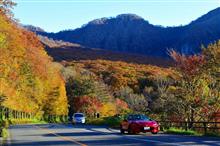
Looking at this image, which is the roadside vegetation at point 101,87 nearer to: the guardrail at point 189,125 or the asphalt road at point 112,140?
the guardrail at point 189,125

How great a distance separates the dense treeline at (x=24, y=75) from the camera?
5359cm

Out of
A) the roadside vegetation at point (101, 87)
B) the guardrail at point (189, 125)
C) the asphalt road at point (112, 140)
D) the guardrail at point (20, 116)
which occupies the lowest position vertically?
the asphalt road at point (112, 140)

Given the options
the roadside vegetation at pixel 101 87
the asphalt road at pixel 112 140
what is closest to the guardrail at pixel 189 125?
the roadside vegetation at pixel 101 87

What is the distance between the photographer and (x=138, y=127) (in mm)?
35719

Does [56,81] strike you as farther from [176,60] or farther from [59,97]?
[176,60]

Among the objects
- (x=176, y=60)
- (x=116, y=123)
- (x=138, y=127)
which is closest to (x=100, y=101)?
(x=116, y=123)

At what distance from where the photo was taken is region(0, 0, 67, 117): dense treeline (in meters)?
53.6

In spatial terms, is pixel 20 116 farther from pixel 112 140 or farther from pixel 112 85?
pixel 112 140

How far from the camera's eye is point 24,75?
74188 mm

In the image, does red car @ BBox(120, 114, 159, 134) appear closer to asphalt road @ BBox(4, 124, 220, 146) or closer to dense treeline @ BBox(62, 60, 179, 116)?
asphalt road @ BBox(4, 124, 220, 146)

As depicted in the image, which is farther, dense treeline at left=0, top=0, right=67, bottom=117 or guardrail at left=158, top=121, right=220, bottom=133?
dense treeline at left=0, top=0, right=67, bottom=117

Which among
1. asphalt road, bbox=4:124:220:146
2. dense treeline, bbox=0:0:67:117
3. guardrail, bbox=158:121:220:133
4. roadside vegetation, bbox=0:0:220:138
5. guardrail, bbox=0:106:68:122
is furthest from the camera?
guardrail, bbox=0:106:68:122

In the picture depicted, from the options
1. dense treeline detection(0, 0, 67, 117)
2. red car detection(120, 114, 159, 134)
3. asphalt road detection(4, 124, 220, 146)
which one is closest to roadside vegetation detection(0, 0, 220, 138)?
dense treeline detection(0, 0, 67, 117)

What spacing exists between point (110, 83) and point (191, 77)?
3806 inches
